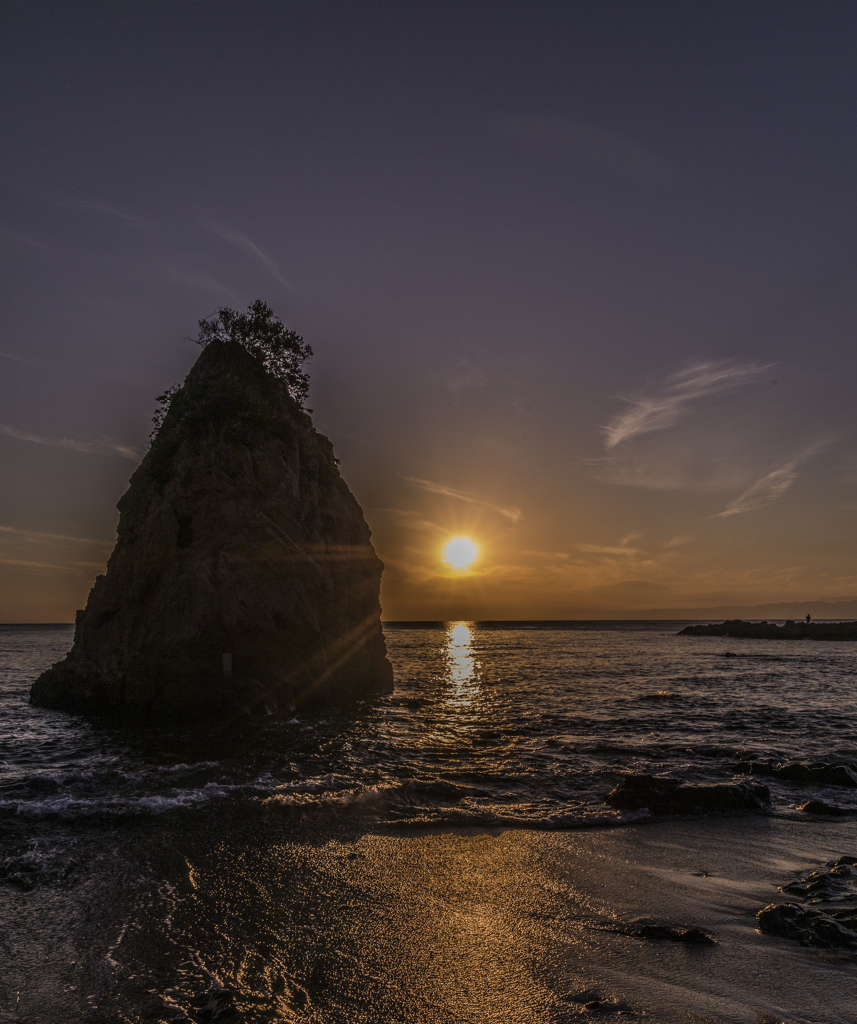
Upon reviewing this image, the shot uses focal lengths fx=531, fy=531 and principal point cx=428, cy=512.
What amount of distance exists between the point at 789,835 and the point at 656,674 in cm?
3062

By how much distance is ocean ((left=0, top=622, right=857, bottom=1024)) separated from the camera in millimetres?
5172

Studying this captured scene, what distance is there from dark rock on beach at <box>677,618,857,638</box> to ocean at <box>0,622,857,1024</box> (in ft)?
285

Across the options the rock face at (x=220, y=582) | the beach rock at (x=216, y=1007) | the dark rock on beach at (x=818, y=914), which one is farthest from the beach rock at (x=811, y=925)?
the rock face at (x=220, y=582)

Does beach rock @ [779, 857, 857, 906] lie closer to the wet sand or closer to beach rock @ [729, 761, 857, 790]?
the wet sand

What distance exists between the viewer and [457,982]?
5.35 meters

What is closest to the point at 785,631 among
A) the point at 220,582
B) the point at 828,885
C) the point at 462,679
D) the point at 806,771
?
the point at 462,679

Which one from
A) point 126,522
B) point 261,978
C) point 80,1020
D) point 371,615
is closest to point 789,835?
point 261,978

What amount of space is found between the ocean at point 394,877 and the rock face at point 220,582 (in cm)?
361

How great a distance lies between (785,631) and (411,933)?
10990 cm

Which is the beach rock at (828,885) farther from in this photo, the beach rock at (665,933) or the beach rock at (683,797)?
the beach rock at (683,797)

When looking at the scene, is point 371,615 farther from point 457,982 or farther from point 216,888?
point 457,982

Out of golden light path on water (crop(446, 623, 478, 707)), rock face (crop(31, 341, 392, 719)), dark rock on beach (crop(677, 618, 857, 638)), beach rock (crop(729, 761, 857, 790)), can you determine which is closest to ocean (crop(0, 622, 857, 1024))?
beach rock (crop(729, 761, 857, 790))

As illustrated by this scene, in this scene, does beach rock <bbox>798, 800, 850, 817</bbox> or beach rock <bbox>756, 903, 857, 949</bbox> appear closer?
beach rock <bbox>756, 903, 857, 949</bbox>

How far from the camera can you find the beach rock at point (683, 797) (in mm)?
11062
